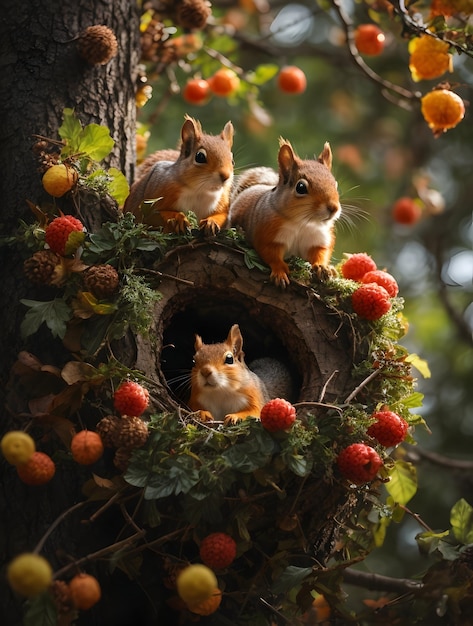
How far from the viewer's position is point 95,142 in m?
4.40

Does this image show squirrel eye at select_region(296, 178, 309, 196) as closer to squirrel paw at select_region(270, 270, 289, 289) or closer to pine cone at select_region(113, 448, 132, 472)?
squirrel paw at select_region(270, 270, 289, 289)

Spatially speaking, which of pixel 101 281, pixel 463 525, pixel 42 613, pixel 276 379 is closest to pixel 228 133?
pixel 276 379

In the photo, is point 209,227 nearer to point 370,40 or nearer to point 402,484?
point 402,484

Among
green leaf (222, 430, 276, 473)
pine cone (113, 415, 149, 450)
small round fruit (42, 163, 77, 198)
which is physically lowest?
green leaf (222, 430, 276, 473)

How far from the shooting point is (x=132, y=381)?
156 inches

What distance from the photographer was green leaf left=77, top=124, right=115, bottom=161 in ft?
14.4

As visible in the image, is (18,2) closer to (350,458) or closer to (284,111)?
(350,458)

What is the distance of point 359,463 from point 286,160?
1.78 m

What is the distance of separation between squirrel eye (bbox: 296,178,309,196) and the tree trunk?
2.78 ft

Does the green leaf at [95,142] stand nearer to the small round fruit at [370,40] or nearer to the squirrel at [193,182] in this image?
the squirrel at [193,182]

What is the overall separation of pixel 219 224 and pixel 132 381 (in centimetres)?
108

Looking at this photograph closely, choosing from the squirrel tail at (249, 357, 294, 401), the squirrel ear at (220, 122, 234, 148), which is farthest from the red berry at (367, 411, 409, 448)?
the squirrel ear at (220, 122, 234, 148)

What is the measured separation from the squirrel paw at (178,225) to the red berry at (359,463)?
4.14ft

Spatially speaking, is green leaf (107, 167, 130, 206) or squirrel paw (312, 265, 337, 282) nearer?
green leaf (107, 167, 130, 206)
